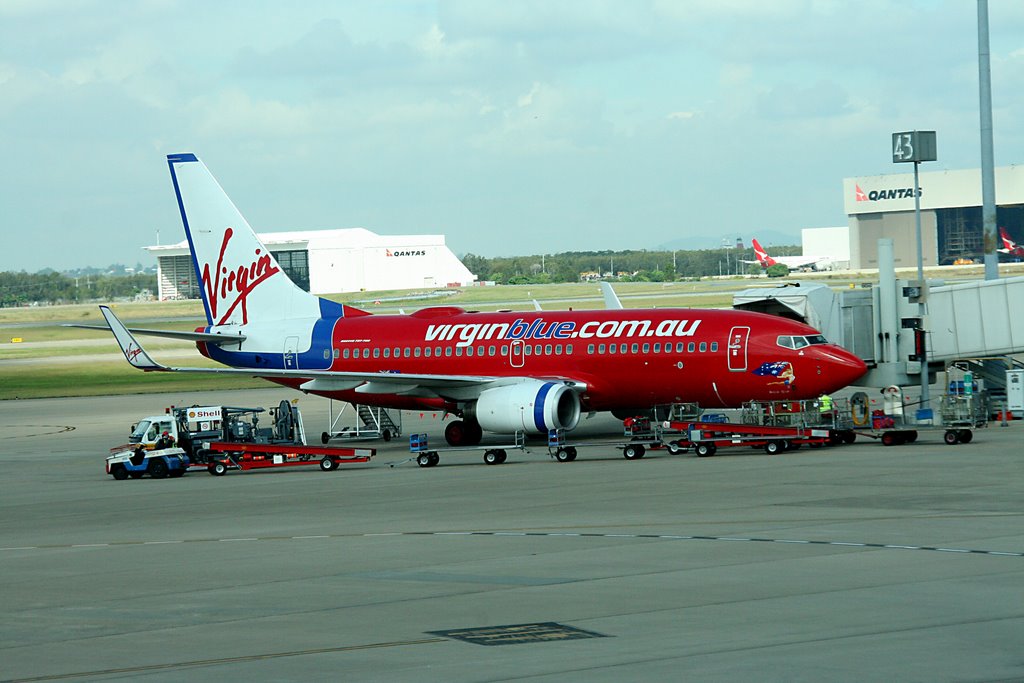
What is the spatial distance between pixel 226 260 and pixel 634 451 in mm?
18480

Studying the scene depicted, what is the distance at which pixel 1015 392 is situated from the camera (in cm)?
4019

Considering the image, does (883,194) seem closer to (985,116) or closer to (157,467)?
(985,116)

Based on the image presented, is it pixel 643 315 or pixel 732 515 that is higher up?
pixel 643 315

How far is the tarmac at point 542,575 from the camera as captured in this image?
42.6 feet

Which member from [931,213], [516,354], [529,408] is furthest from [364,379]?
[931,213]

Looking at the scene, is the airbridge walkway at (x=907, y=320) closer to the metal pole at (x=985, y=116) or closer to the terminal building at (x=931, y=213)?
the metal pole at (x=985, y=116)

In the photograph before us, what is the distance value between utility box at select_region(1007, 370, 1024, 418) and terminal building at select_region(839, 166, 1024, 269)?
133953mm

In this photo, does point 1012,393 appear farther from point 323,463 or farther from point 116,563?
point 116,563

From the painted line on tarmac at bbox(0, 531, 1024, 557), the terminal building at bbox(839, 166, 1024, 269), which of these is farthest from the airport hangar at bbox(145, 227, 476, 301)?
the painted line on tarmac at bbox(0, 531, 1024, 557)

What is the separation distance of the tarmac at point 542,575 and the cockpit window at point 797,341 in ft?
14.2

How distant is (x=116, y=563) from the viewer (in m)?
20.6

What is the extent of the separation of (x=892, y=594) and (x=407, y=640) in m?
5.60

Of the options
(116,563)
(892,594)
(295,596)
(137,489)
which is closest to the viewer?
(892,594)

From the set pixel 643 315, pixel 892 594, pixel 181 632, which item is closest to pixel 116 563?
pixel 181 632
